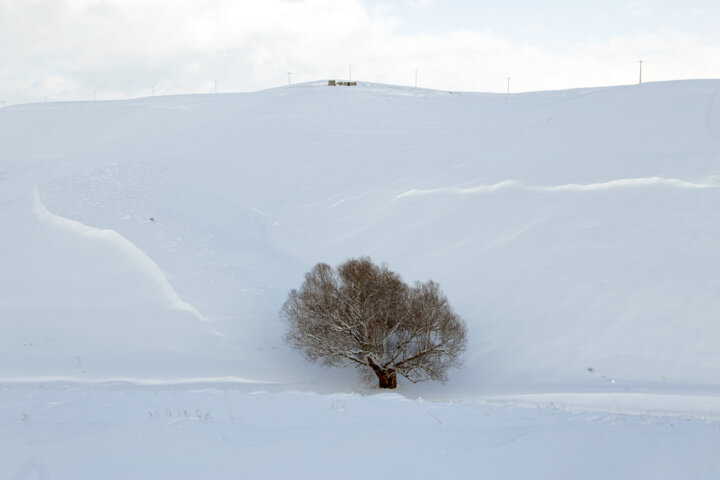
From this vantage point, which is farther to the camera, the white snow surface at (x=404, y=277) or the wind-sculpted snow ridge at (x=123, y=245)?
the wind-sculpted snow ridge at (x=123, y=245)

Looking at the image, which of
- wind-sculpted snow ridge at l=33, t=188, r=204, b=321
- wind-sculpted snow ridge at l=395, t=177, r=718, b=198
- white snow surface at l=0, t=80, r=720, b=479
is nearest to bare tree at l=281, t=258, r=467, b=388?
white snow surface at l=0, t=80, r=720, b=479

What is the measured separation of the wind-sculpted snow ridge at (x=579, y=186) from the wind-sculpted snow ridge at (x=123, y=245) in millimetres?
12748

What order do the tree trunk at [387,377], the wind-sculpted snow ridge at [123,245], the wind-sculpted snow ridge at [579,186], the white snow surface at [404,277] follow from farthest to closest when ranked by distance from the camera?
the wind-sculpted snow ridge at [579,186], the wind-sculpted snow ridge at [123,245], the tree trunk at [387,377], the white snow surface at [404,277]

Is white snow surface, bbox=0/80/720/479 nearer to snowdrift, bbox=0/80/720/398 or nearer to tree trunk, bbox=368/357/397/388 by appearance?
snowdrift, bbox=0/80/720/398

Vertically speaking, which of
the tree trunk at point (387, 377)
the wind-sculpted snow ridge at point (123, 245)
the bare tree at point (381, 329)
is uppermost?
the wind-sculpted snow ridge at point (123, 245)

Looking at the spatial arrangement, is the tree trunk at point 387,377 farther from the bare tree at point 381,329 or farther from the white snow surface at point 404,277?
the white snow surface at point 404,277

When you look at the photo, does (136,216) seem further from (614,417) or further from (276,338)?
(614,417)

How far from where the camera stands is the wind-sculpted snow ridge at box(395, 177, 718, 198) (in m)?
22.1

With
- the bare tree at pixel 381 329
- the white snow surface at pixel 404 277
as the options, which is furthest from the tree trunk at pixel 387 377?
the white snow surface at pixel 404 277

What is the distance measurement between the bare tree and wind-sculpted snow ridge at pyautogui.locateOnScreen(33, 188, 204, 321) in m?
4.77

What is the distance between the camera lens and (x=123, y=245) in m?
23.3

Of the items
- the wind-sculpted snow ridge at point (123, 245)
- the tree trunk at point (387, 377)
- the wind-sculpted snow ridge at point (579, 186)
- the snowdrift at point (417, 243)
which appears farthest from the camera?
the wind-sculpted snow ridge at point (579, 186)

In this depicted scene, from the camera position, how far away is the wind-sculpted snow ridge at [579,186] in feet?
72.5

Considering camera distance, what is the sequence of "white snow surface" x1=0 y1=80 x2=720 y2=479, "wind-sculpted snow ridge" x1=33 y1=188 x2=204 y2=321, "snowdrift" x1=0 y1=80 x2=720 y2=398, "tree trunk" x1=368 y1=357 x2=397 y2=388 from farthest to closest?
"wind-sculpted snow ridge" x1=33 y1=188 x2=204 y2=321
"snowdrift" x1=0 y1=80 x2=720 y2=398
"tree trunk" x1=368 y1=357 x2=397 y2=388
"white snow surface" x1=0 y1=80 x2=720 y2=479
